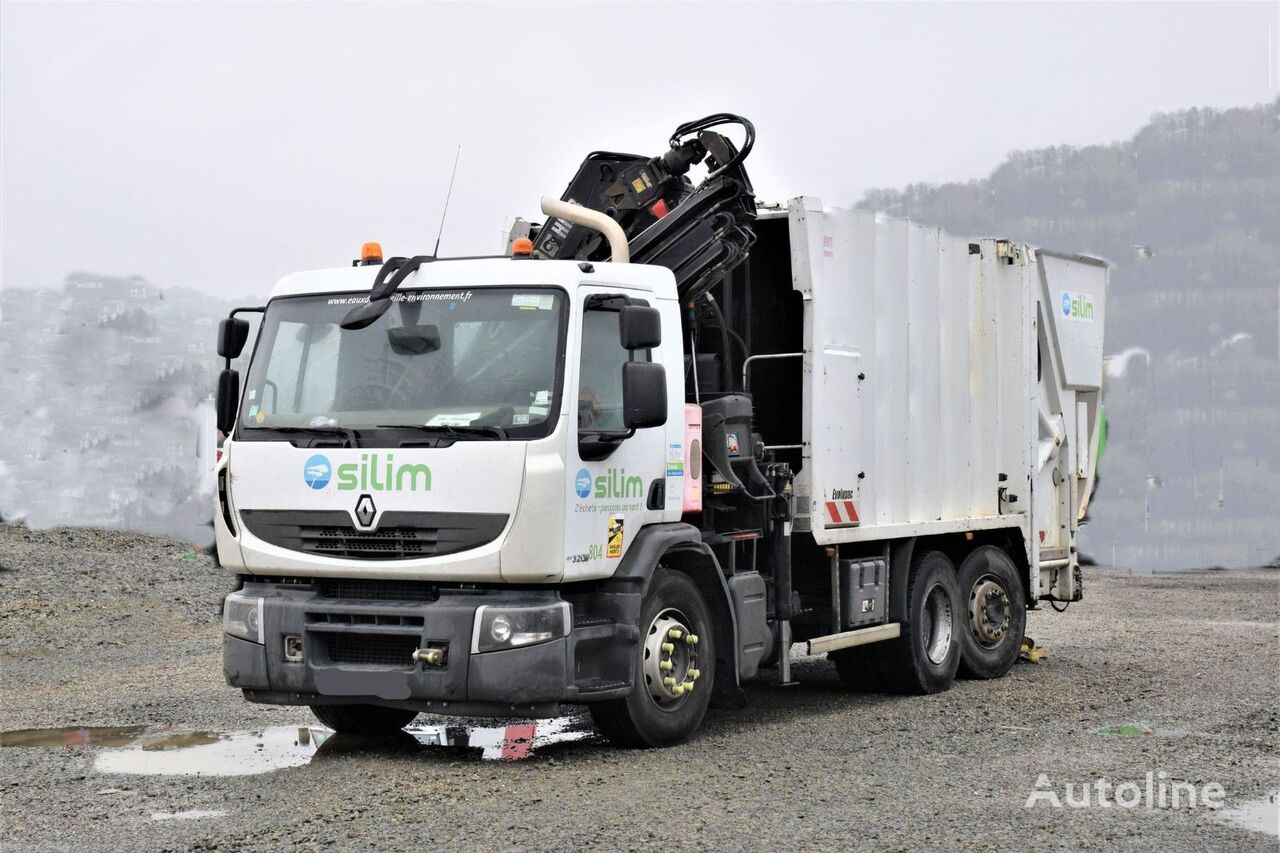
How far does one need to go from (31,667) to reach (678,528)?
7538 millimetres

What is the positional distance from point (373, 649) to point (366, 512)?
75 centimetres

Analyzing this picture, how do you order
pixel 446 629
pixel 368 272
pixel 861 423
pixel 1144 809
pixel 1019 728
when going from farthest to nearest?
pixel 861 423
pixel 1019 728
pixel 368 272
pixel 446 629
pixel 1144 809

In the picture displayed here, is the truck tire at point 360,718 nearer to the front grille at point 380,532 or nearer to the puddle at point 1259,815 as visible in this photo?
the front grille at point 380,532

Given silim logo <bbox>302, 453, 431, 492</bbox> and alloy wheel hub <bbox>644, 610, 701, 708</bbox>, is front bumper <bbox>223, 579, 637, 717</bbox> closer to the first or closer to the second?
alloy wheel hub <bbox>644, 610, 701, 708</bbox>

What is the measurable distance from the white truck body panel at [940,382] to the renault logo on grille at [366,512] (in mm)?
3134

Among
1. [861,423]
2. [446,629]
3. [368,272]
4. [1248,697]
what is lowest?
[1248,697]

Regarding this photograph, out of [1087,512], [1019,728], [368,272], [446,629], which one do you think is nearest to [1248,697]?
[1019,728]

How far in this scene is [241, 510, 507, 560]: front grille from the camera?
7938 mm

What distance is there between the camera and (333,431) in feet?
27.1

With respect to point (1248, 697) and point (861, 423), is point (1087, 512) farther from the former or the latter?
point (861, 423)

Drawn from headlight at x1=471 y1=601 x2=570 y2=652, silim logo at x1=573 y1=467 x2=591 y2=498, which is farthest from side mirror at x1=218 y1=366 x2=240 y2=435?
silim logo at x1=573 y1=467 x2=591 y2=498

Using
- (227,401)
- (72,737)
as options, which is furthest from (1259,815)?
(72,737)

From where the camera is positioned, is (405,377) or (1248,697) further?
(1248,697)

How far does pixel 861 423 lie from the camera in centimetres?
1069
